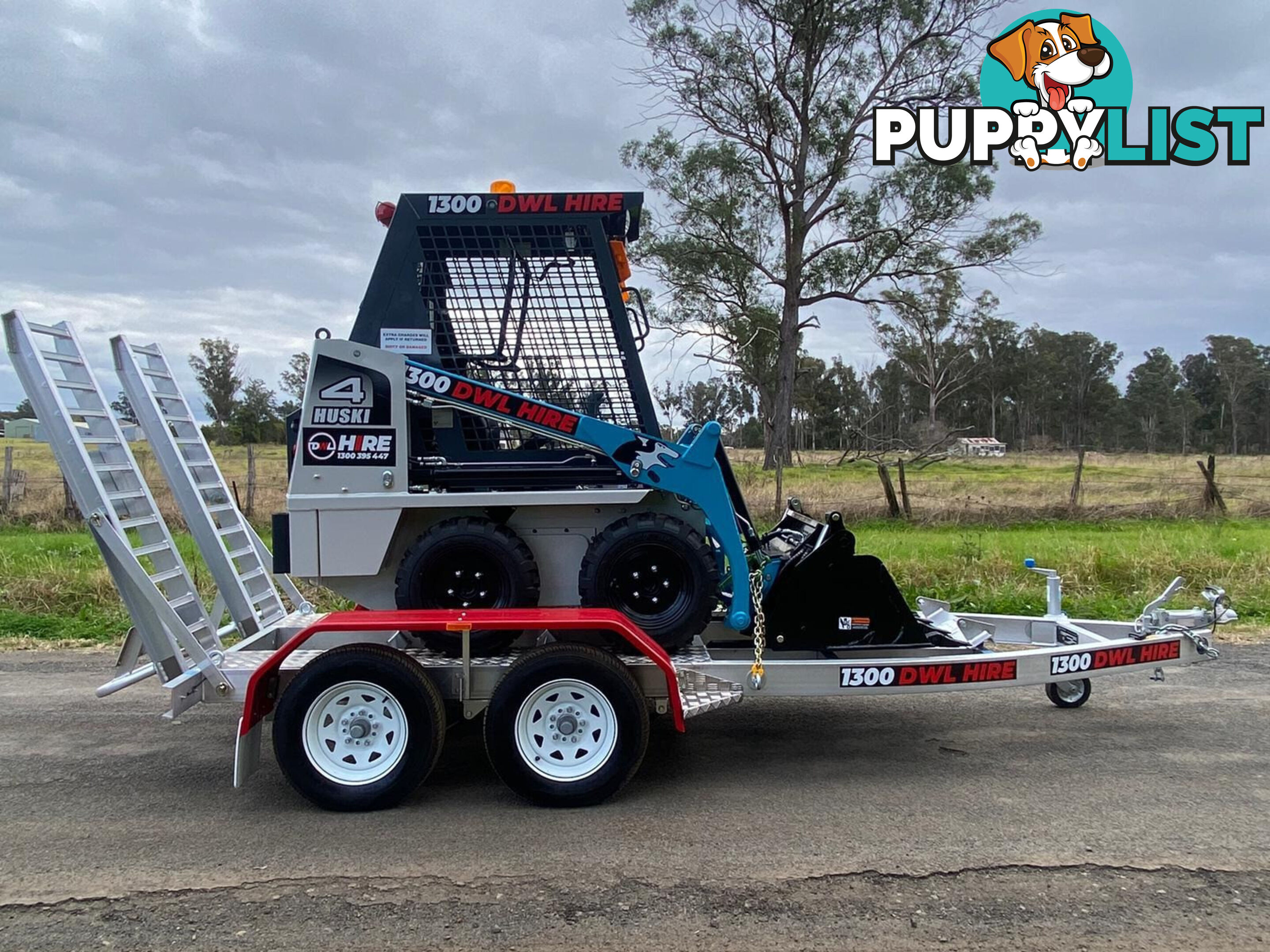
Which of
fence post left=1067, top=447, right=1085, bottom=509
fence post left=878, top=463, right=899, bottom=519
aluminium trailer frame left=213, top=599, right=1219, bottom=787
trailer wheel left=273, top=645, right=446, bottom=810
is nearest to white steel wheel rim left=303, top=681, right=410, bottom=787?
trailer wheel left=273, top=645, right=446, bottom=810

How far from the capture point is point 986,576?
10.2 meters

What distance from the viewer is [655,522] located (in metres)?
4.82

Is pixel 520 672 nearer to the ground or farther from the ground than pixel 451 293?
nearer to the ground

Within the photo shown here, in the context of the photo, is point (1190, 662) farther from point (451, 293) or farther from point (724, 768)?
point (451, 293)

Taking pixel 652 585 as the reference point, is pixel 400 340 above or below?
above

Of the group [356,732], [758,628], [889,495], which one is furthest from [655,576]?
[889,495]

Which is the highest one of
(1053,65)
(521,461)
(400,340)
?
(1053,65)

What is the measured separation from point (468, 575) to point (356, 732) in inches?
37.8

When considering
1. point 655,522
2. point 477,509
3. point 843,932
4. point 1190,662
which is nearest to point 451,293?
point 477,509

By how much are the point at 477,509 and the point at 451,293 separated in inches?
49.0

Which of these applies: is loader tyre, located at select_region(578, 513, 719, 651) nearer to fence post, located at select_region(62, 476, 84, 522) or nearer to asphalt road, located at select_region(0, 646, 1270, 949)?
asphalt road, located at select_region(0, 646, 1270, 949)

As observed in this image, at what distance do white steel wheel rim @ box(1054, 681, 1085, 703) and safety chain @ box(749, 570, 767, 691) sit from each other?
7.54 ft

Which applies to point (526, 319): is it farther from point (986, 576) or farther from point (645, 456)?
point (986, 576)

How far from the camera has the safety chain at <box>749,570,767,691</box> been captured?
4699mm
